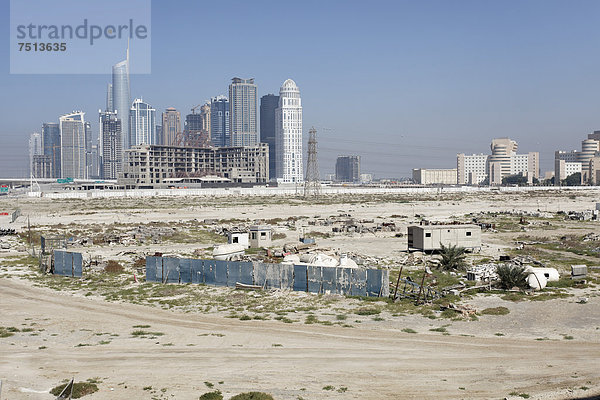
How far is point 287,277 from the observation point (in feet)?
96.8

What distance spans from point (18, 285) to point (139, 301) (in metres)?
9.78

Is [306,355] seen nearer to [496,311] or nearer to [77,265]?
[496,311]

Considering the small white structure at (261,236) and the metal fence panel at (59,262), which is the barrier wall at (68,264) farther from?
the small white structure at (261,236)

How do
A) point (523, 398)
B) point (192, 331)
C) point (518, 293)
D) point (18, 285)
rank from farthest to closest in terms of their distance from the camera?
point (18, 285)
point (518, 293)
point (192, 331)
point (523, 398)

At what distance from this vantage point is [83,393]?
1571 cm

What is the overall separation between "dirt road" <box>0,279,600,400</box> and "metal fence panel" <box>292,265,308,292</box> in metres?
5.86

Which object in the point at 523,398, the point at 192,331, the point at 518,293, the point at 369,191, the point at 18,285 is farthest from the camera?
the point at 369,191

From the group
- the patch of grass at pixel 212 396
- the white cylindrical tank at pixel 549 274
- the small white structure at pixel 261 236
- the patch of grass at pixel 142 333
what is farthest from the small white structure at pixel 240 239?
the patch of grass at pixel 212 396

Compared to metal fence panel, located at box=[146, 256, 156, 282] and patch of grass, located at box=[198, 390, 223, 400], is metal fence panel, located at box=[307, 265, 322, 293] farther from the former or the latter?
patch of grass, located at box=[198, 390, 223, 400]

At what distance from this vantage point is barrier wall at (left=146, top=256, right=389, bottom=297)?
27750 mm

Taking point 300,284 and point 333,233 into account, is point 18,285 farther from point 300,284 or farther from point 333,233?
point 333,233

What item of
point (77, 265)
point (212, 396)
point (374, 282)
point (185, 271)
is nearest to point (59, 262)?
point (77, 265)

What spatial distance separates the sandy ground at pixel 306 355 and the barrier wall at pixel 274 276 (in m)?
4.26

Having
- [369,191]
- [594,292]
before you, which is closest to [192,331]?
[594,292]
